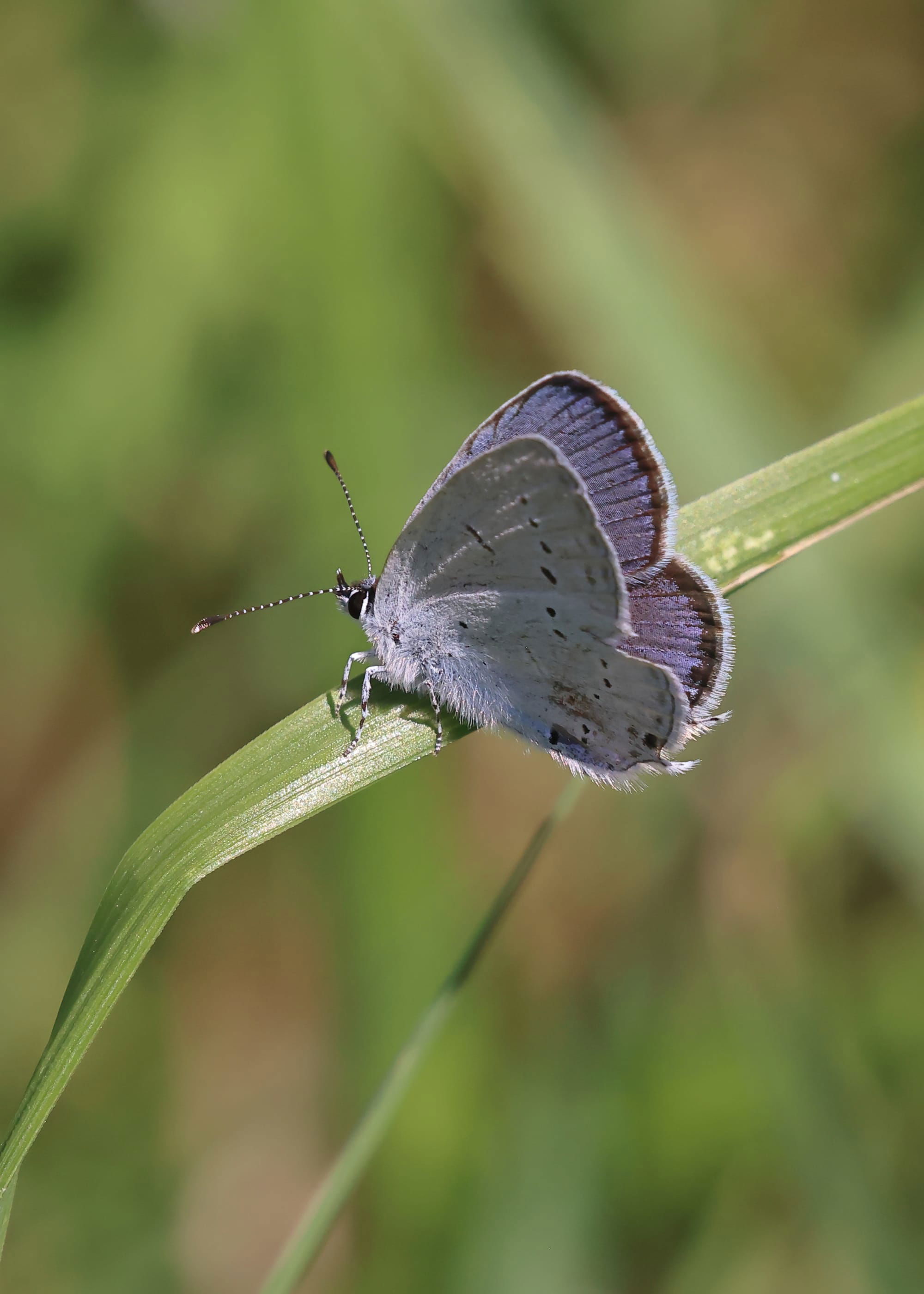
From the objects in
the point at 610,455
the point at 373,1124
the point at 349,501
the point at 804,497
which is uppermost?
the point at 349,501

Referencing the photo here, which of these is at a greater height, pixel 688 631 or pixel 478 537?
pixel 478 537

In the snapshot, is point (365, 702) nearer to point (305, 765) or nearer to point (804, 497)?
point (305, 765)

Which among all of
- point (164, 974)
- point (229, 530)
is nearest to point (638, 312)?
point (229, 530)

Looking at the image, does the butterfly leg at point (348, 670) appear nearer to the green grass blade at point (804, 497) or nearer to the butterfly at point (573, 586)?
the butterfly at point (573, 586)

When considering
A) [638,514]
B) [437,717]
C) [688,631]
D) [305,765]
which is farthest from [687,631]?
[305,765]

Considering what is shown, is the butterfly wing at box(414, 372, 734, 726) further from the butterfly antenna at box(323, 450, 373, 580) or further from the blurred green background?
the blurred green background

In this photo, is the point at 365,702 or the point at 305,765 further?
the point at 365,702

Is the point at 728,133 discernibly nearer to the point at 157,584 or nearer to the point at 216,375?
the point at 216,375
